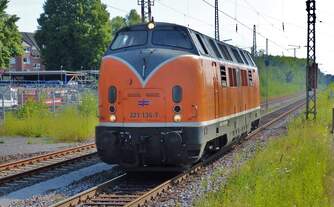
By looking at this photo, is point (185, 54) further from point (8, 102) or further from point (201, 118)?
point (8, 102)

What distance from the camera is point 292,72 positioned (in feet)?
336

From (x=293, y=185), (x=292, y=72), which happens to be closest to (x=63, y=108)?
(x=293, y=185)

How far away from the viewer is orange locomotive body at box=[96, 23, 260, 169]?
11719 millimetres

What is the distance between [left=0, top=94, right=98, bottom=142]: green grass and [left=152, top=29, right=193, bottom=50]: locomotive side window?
35.3 ft

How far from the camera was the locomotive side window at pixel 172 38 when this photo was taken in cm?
1249

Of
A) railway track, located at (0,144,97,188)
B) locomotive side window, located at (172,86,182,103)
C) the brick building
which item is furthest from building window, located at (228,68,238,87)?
the brick building

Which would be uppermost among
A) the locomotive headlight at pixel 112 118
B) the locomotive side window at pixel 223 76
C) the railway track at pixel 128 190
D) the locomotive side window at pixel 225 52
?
the locomotive side window at pixel 225 52

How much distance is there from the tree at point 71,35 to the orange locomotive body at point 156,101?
161 feet

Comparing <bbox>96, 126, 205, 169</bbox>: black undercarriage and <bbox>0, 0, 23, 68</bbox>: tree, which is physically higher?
<bbox>0, 0, 23, 68</bbox>: tree

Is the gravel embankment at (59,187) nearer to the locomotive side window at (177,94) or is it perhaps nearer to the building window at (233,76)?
the locomotive side window at (177,94)

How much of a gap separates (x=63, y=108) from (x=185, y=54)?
17839 mm

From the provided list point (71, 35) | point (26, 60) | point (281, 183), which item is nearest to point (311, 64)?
point (281, 183)

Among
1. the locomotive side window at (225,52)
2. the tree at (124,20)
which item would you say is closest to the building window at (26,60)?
the tree at (124,20)

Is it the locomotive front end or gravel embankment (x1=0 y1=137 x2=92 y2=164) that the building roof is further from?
the locomotive front end
